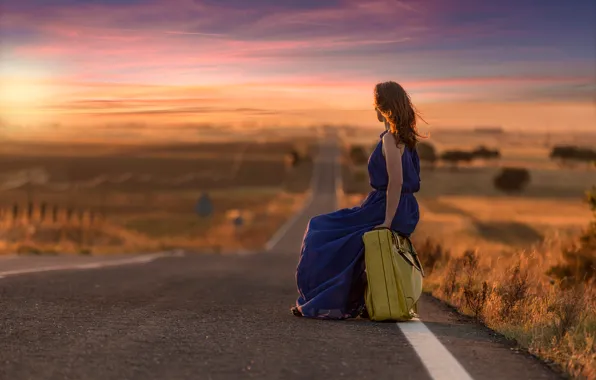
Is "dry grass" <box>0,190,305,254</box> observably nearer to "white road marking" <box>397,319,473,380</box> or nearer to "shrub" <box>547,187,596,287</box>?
"shrub" <box>547,187,596,287</box>

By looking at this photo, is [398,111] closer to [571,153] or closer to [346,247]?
[346,247]

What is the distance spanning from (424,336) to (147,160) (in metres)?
161

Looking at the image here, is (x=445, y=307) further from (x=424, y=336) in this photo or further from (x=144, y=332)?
(x=144, y=332)

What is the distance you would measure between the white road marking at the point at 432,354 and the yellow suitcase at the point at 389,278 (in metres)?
0.16

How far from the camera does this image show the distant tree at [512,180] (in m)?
130

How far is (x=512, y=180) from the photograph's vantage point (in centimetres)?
A: 13025

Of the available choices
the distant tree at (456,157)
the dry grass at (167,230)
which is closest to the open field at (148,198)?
the dry grass at (167,230)

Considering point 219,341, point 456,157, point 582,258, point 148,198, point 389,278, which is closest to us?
point 219,341

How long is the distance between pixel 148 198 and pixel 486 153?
88.0 metres

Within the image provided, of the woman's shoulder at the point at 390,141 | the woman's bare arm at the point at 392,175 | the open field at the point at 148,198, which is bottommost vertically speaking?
the open field at the point at 148,198

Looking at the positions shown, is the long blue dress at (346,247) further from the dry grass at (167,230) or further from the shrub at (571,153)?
the shrub at (571,153)

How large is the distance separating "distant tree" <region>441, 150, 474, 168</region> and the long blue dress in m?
174

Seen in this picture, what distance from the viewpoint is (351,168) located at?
17562 centimetres

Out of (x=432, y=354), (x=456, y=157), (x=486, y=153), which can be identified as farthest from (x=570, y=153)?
(x=432, y=354)
